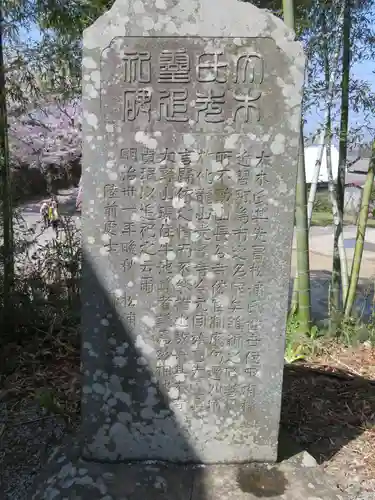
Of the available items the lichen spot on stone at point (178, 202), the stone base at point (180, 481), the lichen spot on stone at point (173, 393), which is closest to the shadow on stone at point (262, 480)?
the stone base at point (180, 481)

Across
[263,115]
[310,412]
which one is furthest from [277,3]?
[310,412]

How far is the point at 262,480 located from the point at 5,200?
2.31 m

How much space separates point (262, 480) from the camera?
1979mm

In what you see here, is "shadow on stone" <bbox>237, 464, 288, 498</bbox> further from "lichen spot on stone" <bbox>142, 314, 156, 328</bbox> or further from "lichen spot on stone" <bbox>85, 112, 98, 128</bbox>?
"lichen spot on stone" <bbox>85, 112, 98, 128</bbox>

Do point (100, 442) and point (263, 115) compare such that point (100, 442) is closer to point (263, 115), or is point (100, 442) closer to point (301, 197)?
point (263, 115)

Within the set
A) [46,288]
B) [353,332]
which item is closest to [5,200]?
[46,288]

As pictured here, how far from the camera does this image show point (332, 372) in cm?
311

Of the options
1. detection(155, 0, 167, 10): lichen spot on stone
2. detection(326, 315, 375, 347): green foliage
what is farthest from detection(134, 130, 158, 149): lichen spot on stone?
detection(326, 315, 375, 347): green foliage

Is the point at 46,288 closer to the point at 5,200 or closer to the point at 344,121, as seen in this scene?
the point at 5,200

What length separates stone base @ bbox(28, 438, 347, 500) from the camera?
6.17ft

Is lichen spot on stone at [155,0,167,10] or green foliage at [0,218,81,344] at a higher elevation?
lichen spot on stone at [155,0,167,10]

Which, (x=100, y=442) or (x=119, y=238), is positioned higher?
(x=119, y=238)

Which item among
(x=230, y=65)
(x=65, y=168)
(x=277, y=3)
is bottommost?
(x=65, y=168)

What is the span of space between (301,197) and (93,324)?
5.95ft
